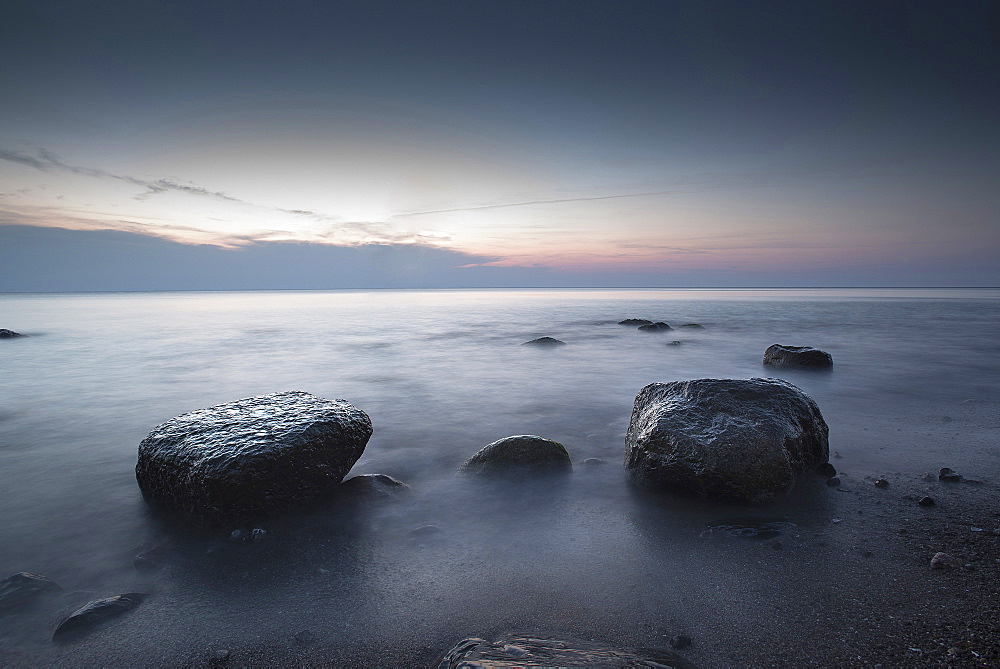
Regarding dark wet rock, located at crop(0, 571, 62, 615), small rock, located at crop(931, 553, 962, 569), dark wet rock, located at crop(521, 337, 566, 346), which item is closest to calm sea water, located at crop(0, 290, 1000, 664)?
dark wet rock, located at crop(0, 571, 62, 615)

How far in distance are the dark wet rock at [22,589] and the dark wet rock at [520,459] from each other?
3.27 meters

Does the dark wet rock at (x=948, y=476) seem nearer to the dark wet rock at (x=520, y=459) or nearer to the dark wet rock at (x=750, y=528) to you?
the dark wet rock at (x=750, y=528)

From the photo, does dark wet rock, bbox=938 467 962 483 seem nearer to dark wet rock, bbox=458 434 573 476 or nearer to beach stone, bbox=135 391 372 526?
dark wet rock, bbox=458 434 573 476

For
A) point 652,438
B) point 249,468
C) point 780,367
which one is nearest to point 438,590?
point 249,468

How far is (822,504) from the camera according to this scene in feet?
13.0

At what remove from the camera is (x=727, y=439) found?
4.12 m

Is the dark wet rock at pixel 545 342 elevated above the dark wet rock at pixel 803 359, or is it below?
below

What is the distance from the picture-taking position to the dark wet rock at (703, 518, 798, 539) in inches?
138

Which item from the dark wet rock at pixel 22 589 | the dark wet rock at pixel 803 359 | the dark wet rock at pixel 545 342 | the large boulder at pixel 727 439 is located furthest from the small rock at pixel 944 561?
the dark wet rock at pixel 545 342

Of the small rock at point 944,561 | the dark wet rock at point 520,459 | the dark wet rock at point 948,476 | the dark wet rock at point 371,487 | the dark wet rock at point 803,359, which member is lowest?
the dark wet rock at point 371,487

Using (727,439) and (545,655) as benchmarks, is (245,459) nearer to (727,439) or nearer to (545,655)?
(545,655)

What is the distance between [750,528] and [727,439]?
0.78m

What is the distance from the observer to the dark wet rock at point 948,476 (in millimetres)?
4352

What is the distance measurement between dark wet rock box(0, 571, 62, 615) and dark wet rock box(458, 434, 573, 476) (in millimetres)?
3266
